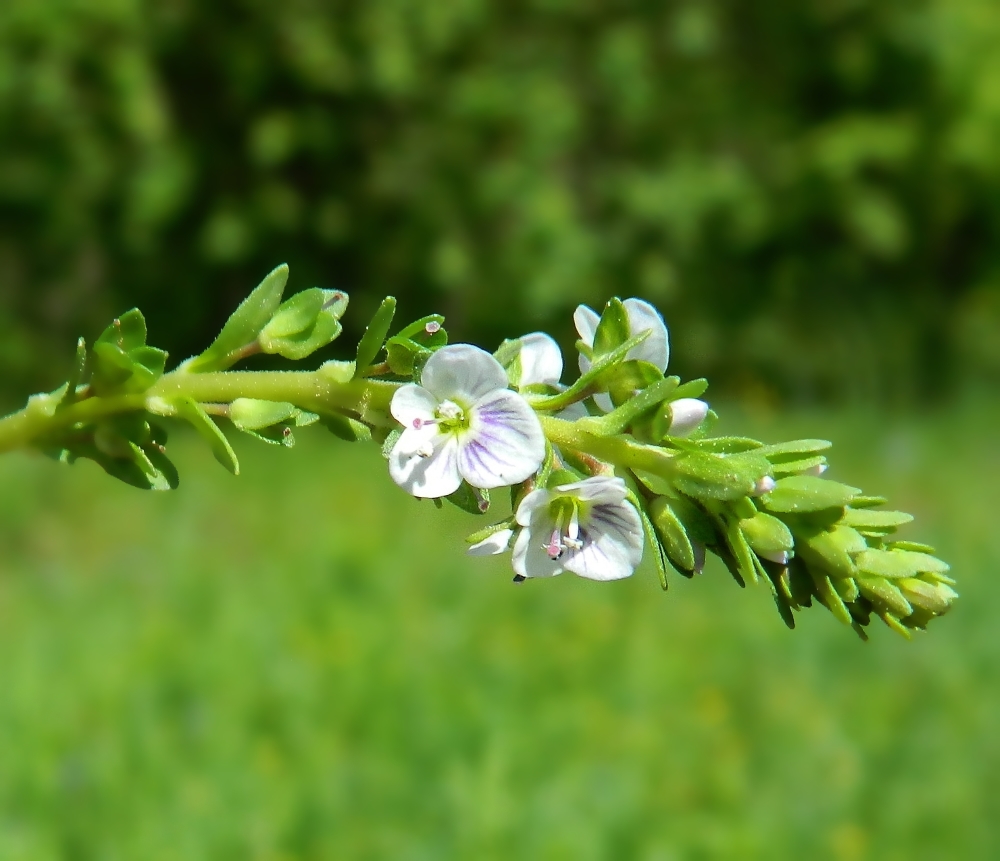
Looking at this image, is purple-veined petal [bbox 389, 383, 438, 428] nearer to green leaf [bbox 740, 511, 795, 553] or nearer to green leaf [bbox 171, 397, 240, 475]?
green leaf [bbox 171, 397, 240, 475]

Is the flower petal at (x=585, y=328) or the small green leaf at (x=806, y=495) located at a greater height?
the flower petal at (x=585, y=328)

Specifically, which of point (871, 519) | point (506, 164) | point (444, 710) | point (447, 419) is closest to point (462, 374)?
point (447, 419)

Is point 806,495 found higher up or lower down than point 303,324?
lower down

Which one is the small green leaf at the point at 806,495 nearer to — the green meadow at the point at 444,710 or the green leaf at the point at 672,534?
the green leaf at the point at 672,534

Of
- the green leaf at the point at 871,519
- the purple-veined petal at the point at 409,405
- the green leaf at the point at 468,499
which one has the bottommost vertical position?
the green leaf at the point at 871,519

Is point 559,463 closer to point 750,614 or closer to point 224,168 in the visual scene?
point 750,614

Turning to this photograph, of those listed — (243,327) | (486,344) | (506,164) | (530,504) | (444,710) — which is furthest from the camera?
(486,344)

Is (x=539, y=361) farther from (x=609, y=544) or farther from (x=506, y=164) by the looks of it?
(x=506, y=164)

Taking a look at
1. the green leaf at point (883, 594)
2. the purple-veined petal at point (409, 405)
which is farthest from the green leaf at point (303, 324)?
the green leaf at point (883, 594)
